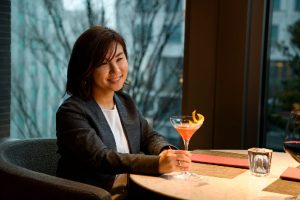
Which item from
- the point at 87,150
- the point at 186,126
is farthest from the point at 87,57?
the point at 186,126

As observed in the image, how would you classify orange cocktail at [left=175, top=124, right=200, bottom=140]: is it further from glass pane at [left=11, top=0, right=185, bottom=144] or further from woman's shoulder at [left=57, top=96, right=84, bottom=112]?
glass pane at [left=11, top=0, right=185, bottom=144]

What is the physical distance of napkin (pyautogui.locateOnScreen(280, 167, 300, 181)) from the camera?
1653mm

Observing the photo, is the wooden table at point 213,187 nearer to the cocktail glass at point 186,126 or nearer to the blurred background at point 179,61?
the cocktail glass at point 186,126

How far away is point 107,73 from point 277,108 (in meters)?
1.14

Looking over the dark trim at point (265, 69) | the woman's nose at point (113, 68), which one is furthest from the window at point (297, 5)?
the woman's nose at point (113, 68)

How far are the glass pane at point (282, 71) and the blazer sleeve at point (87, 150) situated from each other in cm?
115

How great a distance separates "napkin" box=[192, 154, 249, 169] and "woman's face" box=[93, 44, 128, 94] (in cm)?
41

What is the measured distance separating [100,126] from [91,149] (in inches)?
5.7

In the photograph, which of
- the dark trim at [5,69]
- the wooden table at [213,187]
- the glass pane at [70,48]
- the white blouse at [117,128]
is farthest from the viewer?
the dark trim at [5,69]

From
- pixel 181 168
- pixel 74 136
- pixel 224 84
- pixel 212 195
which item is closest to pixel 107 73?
pixel 74 136

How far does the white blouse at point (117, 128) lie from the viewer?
1965mm

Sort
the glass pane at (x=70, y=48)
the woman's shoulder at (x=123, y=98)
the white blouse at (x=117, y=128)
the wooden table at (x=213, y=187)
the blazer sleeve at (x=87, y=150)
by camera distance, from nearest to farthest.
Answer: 1. the wooden table at (x=213, y=187)
2. the blazer sleeve at (x=87, y=150)
3. the white blouse at (x=117, y=128)
4. the woman's shoulder at (x=123, y=98)
5. the glass pane at (x=70, y=48)

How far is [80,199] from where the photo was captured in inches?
60.6

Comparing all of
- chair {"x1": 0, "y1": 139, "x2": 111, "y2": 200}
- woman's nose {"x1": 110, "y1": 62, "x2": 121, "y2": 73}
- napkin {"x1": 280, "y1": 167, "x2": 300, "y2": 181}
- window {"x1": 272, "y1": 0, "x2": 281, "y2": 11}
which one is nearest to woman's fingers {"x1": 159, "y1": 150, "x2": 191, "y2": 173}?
chair {"x1": 0, "y1": 139, "x2": 111, "y2": 200}
